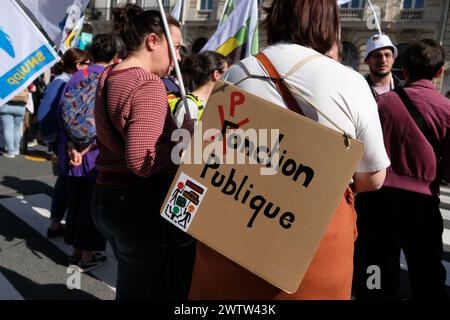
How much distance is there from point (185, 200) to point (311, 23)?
77cm

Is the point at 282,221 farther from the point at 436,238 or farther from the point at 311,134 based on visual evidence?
the point at 436,238

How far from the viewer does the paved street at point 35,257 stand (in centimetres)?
293

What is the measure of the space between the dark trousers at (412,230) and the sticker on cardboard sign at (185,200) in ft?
4.88

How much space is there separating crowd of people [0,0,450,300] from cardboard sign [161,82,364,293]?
0.09 meters

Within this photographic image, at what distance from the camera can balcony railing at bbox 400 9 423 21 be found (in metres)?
20.4

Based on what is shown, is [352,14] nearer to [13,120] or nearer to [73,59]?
[13,120]

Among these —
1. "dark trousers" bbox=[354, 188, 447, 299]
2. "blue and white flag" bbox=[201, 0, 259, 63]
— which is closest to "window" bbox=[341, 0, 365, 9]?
"blue and white flag" bbox=[201, 0, 259, 63]

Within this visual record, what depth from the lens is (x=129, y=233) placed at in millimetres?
1856

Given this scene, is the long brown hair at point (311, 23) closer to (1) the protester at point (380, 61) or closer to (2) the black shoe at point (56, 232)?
(1) the protester at point (380, 61)

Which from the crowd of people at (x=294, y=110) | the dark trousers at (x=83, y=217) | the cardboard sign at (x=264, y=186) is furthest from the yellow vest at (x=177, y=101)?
the cardboard sign at (x=264, y=186)

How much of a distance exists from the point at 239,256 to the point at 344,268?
15.5 inches

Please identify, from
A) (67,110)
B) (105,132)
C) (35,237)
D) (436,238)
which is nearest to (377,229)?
(436,238)

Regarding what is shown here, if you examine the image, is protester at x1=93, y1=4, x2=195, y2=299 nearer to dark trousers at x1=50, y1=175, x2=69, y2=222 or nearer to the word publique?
the word publique

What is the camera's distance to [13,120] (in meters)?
7.29
